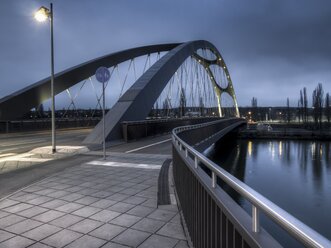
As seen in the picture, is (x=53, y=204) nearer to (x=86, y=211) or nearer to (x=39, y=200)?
(x=39, y=200)

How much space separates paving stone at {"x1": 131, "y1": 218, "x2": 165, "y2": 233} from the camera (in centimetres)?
402

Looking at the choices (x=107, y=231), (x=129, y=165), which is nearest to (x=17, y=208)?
(x=107, y=231)

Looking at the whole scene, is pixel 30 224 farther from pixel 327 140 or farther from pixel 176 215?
pixel 327 140

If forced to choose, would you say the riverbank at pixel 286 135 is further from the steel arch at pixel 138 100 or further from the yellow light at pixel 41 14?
the yellow light at pixel 41 14

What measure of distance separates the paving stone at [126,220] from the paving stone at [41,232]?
2.71 ft

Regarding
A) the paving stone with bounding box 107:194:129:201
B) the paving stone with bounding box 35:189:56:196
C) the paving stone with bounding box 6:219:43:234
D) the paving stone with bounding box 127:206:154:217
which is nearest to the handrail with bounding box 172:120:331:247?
the paving stone with bounding box 127:206:154:217

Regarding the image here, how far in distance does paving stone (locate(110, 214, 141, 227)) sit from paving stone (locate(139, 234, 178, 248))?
612mm

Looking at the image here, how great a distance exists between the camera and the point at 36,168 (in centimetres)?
861

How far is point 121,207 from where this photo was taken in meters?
4.99

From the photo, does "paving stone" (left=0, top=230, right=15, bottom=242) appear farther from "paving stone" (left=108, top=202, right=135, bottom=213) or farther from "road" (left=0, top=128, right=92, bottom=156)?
"road" (left=0, top=128, right=92, bottom=156)

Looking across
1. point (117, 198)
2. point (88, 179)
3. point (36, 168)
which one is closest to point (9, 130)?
point (36, 168)

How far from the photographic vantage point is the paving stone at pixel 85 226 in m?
3.99

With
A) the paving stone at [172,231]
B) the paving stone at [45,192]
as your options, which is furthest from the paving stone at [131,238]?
the paving stone at [45,192]

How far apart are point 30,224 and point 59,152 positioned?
7.47 m
